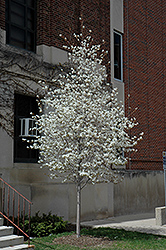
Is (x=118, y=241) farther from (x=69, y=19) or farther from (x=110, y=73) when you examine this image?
(x=69, y=19)

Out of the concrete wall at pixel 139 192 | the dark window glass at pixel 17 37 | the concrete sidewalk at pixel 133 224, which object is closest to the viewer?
the concrete sidewalk at pixel 133 224

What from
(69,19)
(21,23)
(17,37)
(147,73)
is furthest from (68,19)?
(147,73)

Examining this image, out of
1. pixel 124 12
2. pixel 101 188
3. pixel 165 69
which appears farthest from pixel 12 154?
pixel 165 69

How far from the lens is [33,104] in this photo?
46.7ft

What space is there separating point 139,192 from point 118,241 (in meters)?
7.81

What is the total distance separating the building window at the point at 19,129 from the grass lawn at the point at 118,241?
334cm

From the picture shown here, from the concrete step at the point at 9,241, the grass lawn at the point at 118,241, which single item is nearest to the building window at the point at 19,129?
the grass lawn at the point at 118,241

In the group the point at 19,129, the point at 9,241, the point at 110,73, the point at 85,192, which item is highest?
the point at 110,73

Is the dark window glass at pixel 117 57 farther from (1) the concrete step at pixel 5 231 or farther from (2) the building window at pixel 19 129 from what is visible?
(1) the concrete step at pixel 5 231

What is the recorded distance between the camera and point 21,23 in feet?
47.0

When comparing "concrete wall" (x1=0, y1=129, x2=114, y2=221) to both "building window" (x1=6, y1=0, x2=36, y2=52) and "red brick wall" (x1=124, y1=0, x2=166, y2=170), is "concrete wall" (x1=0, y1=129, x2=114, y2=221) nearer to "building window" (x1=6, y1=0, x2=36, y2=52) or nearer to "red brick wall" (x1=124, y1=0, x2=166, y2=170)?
"building window" (x1=6, y1=0, x2=36, y2=52)

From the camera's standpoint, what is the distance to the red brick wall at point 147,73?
760 inches

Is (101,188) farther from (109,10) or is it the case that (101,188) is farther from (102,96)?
(109,10)

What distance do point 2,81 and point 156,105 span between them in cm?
1055
